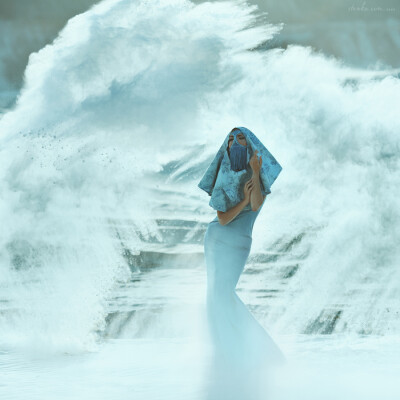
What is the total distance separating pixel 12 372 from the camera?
221 inches

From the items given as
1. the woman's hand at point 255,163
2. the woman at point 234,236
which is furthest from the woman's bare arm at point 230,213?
the woman's hand at point 255,163

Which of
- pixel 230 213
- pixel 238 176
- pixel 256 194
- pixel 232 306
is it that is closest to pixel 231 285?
pixel 232 306

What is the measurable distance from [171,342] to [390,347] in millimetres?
2420

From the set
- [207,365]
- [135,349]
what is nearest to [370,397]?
[207,365]

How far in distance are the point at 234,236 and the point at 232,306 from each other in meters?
0.62

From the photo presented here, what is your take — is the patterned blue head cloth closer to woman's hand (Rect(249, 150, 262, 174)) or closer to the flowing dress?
woman's hand (Rect(249, 150, 262, 174))

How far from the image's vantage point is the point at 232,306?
5.30m

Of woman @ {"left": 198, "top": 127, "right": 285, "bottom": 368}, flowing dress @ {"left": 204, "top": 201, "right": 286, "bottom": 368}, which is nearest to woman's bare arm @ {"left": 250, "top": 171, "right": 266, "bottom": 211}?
woman @ {"left": 198, "top": 127, "right": 285, "bottom": 368}

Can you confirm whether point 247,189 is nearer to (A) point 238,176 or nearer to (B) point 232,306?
(A) point 238,176

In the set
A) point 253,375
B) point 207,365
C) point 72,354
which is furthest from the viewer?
point 72,354

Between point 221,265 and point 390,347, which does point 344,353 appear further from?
point 221,265

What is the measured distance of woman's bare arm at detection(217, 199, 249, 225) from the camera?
529 cm

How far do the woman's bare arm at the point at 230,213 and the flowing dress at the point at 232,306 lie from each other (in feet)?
0.26

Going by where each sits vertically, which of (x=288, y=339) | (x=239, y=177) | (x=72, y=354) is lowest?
(x=288, y=339)
